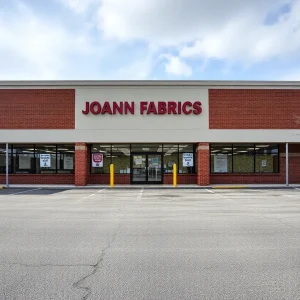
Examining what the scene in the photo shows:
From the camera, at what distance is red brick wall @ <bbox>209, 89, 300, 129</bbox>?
72.2ft

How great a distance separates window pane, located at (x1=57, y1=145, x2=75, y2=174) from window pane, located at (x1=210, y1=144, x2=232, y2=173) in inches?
397

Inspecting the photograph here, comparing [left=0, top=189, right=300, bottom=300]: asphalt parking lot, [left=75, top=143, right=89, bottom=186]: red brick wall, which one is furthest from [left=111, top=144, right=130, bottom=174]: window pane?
[left=0, top=189, right=300, bottom=300]: asphalt parking lot

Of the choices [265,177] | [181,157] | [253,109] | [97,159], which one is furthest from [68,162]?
[265,177]

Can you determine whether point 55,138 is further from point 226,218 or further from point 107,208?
Result: point 226,218

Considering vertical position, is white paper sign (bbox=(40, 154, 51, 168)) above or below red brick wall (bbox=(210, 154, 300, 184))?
above

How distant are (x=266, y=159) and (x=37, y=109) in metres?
16.6

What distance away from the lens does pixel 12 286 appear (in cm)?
445

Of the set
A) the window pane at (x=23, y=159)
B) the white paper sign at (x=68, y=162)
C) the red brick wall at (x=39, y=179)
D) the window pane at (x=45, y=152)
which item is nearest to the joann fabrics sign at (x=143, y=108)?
the white paper sign at (x=68, y=162)

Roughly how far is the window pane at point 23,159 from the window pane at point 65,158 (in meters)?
1.90


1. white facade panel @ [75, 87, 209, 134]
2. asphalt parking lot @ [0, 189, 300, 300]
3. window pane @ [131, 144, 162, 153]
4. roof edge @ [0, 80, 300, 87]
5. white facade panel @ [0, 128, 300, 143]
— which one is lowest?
asphalt parking lot @ [0, 189, 300, 300]

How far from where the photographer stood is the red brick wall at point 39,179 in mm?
23016

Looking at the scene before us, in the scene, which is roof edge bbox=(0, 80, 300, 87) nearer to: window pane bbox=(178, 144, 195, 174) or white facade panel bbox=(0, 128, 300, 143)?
white facade panel bbox=(0, 128, 300, 143)

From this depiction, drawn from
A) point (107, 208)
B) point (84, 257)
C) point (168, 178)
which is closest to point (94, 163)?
point (168, 178)

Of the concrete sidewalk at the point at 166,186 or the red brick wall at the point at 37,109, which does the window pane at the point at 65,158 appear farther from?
the red brick wall at the point at 37,109
